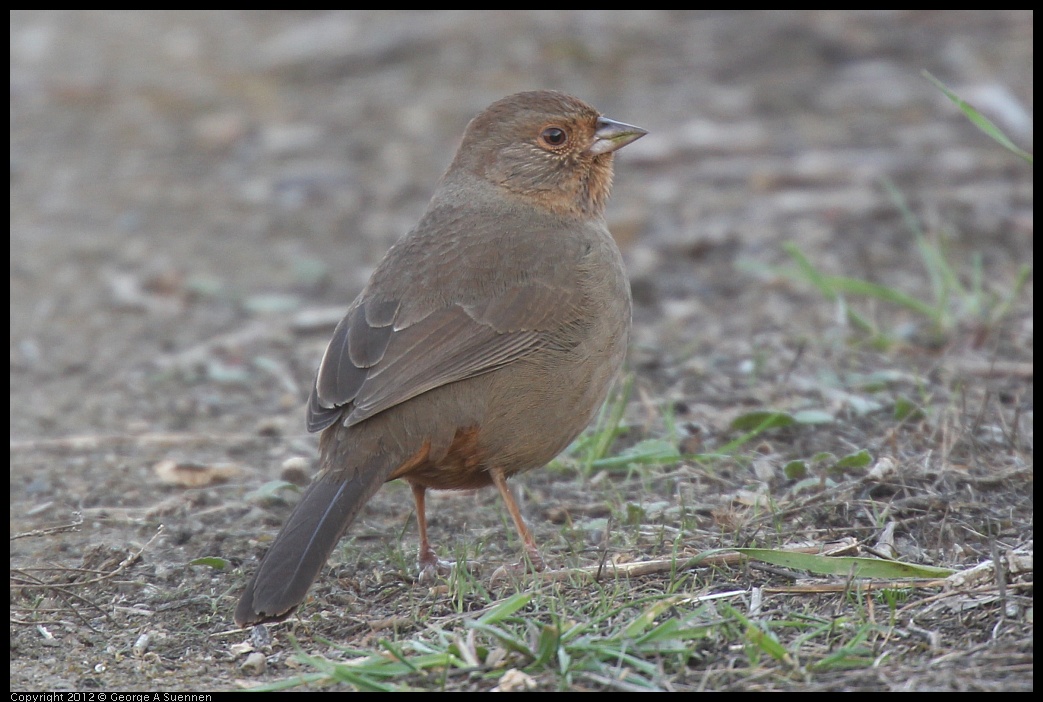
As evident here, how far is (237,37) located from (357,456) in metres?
8.03

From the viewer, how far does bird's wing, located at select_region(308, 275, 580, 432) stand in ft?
13.0

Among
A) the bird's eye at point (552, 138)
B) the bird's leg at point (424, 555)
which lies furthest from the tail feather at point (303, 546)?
the bird's eye at point (552, 138)

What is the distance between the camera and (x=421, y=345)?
4039 millimetres

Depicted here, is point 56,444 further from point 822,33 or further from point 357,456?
point 822,33

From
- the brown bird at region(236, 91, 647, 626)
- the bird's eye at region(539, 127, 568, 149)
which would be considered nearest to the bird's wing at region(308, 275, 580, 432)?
the brown bird at region(236, 91, 647, 626)

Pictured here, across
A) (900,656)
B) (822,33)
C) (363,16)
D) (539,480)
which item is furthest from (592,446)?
(363,16)

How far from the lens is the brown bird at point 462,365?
12.6 feet

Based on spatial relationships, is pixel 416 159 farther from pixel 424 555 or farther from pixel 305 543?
pixel 305 543

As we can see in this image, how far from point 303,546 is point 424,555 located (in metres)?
0.59

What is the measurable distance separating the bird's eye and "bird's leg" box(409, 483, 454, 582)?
1437 millimetres

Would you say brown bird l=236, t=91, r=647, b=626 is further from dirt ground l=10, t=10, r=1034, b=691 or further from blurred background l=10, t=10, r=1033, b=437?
blurred background l=10, t=10, r=1033, b=437

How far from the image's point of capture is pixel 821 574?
140 inches

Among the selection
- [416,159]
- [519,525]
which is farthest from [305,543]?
[416,159]

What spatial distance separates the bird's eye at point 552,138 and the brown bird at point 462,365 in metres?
0.28
